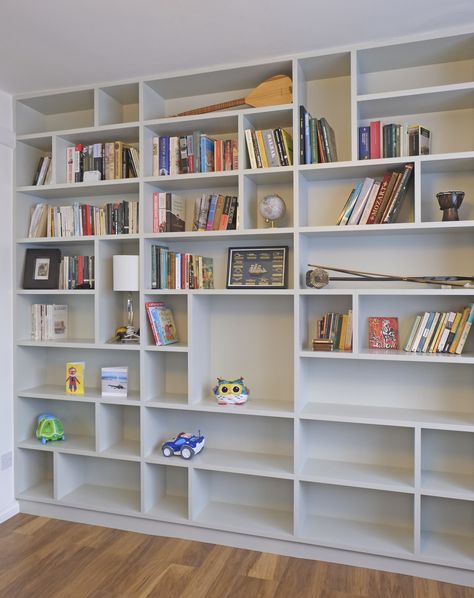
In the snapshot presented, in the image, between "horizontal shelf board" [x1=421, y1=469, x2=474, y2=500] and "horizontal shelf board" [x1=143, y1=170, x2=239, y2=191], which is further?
"horizontal shelf board" [x1=143, y1=170, x2=239, y2=191]

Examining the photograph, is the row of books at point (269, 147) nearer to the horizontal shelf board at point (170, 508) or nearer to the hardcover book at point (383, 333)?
the hardcover book at point (383, 333)

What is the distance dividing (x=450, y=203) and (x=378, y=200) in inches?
13.0

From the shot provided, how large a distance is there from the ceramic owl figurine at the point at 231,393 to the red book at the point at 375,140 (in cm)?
138

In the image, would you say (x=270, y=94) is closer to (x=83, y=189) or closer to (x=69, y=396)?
(x=83, y=189)

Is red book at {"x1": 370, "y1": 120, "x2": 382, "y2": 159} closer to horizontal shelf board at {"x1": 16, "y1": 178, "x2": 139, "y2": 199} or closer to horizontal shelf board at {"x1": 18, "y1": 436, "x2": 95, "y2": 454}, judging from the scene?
horizontal shelf board at {"x1": 16, "y1": 178, "x2": 139, "y2": 199}

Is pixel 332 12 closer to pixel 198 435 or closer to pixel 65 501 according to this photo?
pixel 198 435

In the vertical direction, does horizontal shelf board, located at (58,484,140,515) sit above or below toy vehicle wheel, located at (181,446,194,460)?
below

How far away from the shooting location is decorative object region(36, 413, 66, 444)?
3062 mm

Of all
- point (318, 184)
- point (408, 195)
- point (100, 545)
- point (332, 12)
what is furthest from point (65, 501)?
point (332, 12)

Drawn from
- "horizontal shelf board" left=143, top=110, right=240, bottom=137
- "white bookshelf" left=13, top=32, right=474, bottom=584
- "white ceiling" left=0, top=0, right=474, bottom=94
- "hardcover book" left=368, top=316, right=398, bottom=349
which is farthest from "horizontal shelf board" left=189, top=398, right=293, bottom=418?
"white ceiling" left=0, top=0, right=474, bottom=94

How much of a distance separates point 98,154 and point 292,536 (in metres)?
2.37

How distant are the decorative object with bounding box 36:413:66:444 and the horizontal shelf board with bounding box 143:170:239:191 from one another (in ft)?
5.12

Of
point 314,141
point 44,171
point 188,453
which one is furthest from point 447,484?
point 44,171

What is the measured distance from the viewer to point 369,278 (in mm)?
2596
